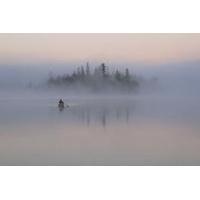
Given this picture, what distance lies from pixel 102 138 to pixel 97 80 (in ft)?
1.57

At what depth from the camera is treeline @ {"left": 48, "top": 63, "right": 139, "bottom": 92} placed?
464 centimetres

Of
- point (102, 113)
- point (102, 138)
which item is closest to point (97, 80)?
point (102, 113)

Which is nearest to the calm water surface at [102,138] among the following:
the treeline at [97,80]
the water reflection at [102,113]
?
the water reflection at [102,113]

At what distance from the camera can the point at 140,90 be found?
4.69 metres

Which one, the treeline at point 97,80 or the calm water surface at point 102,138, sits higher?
the treeline at point 97,80

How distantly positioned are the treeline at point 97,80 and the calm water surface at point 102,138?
0.14m

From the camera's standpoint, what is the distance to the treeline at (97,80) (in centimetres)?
464

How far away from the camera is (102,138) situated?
4648 mm

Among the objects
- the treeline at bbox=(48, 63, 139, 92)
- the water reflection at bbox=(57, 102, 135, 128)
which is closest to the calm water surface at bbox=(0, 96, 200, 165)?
the water reflection at bbox=(57, 102, 135, 128)

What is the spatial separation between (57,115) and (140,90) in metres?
0.72

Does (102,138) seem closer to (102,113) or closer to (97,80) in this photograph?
(102,113)

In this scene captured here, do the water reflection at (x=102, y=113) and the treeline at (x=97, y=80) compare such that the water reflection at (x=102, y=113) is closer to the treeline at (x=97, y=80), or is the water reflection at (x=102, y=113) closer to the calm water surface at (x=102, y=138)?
the calm water surface at (x=102, y=138)
